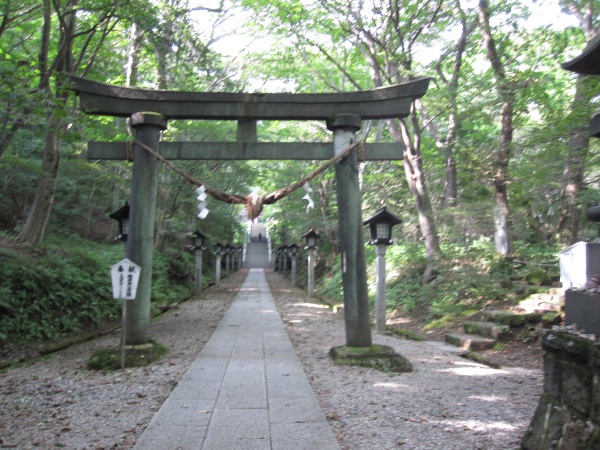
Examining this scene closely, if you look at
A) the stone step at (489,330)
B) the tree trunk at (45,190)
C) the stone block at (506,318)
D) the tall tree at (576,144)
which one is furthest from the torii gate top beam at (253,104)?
the stone block at (506,318)

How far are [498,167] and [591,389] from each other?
11267mm

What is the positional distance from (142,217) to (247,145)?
2088mm

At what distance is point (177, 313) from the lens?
14.8m

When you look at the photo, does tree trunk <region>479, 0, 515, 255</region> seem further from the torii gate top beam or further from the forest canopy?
the torii gate top beam

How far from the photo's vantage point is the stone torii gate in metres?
7.75

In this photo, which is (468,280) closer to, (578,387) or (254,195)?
(254,195)

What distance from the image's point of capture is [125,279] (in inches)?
285

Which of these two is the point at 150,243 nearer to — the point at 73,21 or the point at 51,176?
the point at 51,176

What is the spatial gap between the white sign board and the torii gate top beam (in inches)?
104

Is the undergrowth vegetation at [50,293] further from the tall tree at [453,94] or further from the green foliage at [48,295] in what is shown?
the tall tree at [453,94]

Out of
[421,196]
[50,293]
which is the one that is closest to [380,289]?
[421,196]

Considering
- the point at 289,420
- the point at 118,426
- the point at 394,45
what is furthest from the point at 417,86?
the point at 394,45

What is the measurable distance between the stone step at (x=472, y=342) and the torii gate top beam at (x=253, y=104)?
484cm

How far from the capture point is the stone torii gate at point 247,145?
25.4 feet
